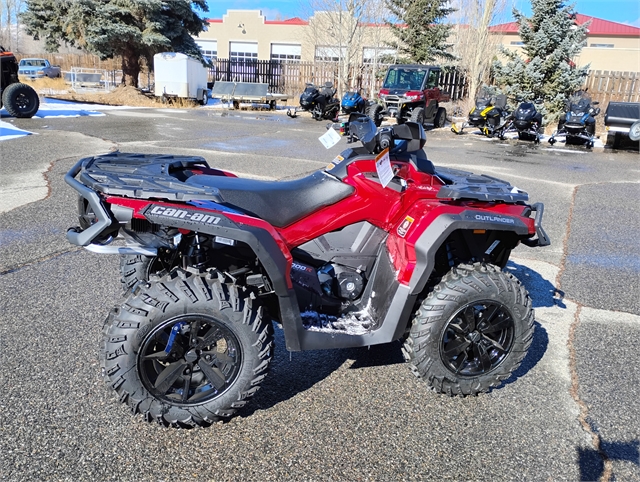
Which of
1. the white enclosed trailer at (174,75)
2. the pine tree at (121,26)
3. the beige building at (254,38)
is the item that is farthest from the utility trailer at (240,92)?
the beige building at (254,38)

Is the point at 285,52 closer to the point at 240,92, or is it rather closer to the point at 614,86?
the point at 240,92

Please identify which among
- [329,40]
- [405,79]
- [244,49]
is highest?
[244,49]

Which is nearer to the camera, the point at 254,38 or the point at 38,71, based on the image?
the point at 38,71

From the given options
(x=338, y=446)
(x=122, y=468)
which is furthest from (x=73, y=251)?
(x=338, y=446)

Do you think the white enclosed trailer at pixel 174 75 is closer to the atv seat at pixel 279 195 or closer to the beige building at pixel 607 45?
the atv seat at pixel 279 195

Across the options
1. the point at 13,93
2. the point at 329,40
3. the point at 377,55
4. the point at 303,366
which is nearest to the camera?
the point at 303,366

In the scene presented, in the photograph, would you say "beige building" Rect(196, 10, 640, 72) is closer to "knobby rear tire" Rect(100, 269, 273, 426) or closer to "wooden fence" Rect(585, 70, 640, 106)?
"wooden fence" Rect(585, 70, 640, 106)

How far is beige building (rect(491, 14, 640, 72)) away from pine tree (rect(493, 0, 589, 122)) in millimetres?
21307

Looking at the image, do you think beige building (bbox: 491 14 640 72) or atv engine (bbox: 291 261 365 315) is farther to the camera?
beige building (bbox: 491 14 640 72)

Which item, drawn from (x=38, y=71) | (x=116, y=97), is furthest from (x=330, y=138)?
(x=38, y=71)

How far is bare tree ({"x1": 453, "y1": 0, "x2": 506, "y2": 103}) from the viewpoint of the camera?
27688 millimetres

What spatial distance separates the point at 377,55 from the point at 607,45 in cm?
2955

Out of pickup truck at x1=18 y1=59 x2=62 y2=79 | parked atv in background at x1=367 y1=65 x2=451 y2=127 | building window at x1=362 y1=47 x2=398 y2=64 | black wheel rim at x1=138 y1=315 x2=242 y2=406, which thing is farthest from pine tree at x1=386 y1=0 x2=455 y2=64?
black wheel rim at x1=138 y1=315 x2=242 y2=406

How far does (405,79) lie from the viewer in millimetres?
22234
